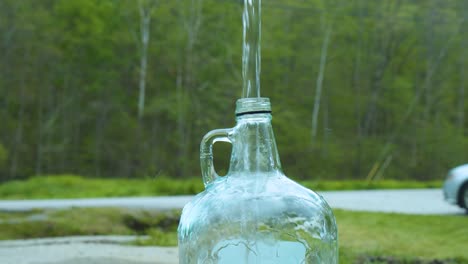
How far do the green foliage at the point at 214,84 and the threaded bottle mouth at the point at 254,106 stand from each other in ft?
47.6

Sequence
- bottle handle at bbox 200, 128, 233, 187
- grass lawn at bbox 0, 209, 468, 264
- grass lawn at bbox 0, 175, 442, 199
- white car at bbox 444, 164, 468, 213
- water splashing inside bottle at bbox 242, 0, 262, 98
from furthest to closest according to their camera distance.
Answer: grass lawn at bbox 0, 175, 442, 199
white car at bbox 444, 164, 468, 213
grass lawn at bbox 0, 209, 468, 264
water splashing inside bottle at bbox 242, 0, 262, 98
bottle handle at bbox 200, 128, 233, 187

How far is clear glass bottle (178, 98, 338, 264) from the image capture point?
112cm

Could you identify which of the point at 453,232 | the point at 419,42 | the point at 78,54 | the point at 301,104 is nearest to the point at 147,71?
the point at 78,54

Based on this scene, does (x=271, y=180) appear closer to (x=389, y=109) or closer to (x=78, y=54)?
(x=78, y=54)

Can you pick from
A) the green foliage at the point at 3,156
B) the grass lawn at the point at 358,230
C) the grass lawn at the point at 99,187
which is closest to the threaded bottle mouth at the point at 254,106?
the grass lawn at the point at 358,230

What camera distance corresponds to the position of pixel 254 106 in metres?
1.16

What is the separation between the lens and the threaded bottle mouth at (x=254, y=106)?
3.79 feet

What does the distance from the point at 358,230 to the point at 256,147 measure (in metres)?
2.93

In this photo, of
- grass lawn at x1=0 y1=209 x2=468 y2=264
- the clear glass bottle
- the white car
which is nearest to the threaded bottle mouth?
the clear glass bottle

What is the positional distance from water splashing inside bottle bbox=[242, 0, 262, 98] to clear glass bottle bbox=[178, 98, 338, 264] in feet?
0.53

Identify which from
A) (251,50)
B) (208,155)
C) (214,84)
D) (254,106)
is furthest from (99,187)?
(254,106)

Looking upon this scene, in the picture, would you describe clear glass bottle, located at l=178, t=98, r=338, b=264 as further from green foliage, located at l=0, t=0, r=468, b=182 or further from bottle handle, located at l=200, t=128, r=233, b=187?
green foliage, located at l=0, t=0, r=468, b=182

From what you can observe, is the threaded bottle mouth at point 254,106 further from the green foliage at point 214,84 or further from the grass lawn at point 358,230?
the green foliage at point 214,84

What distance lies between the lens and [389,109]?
19.6 metres
